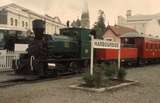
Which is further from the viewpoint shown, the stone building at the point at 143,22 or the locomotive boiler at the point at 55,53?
the stone building at the point at 143,22

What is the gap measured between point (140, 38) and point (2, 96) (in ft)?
73.1

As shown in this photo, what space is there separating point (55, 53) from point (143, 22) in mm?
75536

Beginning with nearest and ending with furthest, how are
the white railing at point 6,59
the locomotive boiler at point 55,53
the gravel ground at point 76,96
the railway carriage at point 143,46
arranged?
the gravel ground at point 76,96
the locomotive boiler at point 55,53
the white railing at point 6,59
the railway carriage at point 143,46

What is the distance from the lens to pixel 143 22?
9356 cm

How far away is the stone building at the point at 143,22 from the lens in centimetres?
8987

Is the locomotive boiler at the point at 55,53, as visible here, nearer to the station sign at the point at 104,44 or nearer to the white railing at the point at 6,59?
the station sign at the point at 104,44

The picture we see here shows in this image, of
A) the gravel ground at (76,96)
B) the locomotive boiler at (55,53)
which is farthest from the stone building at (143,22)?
the gravel ground at (76,96)

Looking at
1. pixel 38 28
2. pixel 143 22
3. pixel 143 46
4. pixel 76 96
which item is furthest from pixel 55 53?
pixel 143 22

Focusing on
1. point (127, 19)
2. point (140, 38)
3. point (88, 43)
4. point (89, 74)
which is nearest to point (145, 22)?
point (127, 19)

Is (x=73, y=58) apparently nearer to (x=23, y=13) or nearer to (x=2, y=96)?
(x=2, y=96)

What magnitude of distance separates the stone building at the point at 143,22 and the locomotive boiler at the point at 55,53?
65.3m

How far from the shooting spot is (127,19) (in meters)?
103

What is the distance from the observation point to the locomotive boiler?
19.3 metres

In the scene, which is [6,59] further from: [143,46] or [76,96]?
[143,46]
